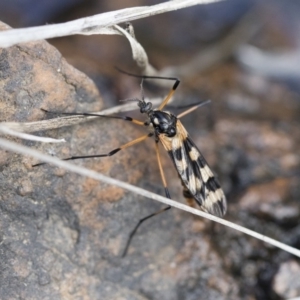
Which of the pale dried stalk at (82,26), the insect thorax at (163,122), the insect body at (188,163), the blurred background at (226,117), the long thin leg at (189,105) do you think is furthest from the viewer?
the long thin leg at (189,105)

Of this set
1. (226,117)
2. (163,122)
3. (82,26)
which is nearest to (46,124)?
(82,26)

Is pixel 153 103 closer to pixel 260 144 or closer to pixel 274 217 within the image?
pixel 260 144

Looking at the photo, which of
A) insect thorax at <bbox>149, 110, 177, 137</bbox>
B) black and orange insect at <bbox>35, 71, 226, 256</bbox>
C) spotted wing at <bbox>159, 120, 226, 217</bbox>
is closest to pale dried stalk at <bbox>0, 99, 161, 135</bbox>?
black and orange insect at <bbox>35, 71, 226, 256</bbox>

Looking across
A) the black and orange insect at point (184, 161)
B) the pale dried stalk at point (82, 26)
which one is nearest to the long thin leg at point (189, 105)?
the black and orange insect at point (184, 161)

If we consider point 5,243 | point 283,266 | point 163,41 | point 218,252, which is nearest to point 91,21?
point 5,243

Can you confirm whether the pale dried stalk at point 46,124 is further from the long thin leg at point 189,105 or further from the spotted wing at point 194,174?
the long thin leg at point 189,105

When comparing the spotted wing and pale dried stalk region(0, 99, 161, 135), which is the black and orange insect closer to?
the spotted wing

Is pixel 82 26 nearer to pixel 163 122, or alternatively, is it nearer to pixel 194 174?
pixel 163 122
